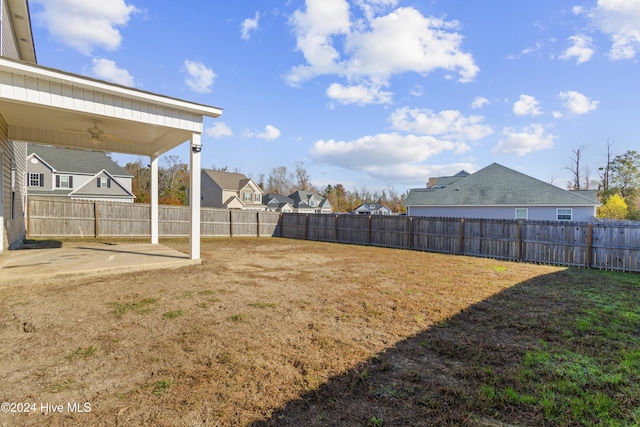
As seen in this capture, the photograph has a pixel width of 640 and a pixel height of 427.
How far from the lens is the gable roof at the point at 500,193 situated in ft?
58.9

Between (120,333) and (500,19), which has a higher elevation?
(500,19)

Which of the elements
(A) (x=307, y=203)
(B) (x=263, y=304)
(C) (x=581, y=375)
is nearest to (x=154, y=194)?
(B) (x=263, y=304)

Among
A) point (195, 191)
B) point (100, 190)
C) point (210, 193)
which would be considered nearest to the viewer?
point (195, 191)

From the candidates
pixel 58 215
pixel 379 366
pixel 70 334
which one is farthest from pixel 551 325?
pixel 58 215

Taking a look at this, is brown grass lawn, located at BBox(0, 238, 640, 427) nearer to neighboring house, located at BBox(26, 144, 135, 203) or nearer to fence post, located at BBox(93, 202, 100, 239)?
fence post, located at BBox(93, 202, 100, 239)

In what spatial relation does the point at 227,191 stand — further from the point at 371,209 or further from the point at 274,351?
the point at 274,351

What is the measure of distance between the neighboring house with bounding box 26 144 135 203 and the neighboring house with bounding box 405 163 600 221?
2585cm

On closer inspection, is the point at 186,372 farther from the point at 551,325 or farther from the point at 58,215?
the point at 58,215

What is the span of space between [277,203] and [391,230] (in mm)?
30824

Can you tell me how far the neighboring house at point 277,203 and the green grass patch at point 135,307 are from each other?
37797mm

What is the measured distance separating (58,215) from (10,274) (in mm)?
9016

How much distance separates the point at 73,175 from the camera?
26234 millimetres

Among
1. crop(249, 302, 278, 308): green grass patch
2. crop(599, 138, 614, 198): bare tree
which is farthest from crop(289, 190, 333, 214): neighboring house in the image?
crop(249, 302, 278, 308): green grass patch

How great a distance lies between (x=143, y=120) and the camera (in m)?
6.43
